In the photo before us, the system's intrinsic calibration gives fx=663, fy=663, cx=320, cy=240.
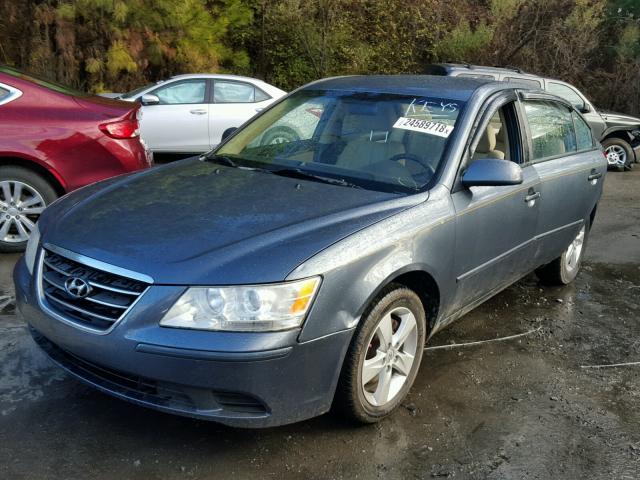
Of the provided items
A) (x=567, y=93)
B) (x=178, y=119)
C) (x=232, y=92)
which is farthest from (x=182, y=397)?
(x=567, y=93)

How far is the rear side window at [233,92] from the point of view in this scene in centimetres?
969

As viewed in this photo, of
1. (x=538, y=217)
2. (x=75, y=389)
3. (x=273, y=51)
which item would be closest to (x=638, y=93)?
(x=273, y=51)

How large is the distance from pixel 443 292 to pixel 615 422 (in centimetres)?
109

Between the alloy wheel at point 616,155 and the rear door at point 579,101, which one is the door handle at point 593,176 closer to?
the rear door at point 579,101

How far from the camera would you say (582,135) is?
521 cm

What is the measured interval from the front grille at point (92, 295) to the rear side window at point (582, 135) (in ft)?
12.3

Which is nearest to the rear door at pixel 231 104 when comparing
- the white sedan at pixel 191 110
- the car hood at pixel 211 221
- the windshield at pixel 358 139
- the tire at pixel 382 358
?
the white sedan at pixel 191 110

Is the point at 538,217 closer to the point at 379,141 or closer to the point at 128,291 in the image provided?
the point at 379,141

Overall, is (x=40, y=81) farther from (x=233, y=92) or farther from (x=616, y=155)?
(x=616, y=155)

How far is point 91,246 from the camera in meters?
2.82

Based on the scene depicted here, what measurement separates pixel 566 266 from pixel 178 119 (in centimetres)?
602

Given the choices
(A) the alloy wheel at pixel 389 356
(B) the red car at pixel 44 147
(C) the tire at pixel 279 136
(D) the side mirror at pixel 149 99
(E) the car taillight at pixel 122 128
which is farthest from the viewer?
(D) the side mirror at pixel 149 99

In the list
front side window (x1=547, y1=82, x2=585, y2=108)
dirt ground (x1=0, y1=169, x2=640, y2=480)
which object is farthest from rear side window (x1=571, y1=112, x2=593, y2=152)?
front side window (x1=547, y1=82, x2=585, y2=108)

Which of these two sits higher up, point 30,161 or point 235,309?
point 235,309
